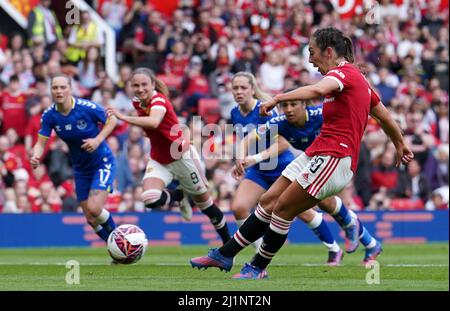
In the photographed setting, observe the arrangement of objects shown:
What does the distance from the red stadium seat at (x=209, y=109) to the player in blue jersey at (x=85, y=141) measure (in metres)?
7.44

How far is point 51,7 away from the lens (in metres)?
24.9

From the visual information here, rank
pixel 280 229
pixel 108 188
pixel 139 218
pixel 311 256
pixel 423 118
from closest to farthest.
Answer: pixel 280 229 < pixel 108 188 < pixel 311 256 < pixel 139 218 < pixel 423 118

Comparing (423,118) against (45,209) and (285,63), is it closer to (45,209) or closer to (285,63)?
(285,63)

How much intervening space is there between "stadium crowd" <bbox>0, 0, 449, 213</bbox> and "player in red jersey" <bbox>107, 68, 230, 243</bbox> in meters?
6.04

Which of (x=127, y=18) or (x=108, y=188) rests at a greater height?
(x=127, y=18)

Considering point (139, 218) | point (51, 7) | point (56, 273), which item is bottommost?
point (139, 218)

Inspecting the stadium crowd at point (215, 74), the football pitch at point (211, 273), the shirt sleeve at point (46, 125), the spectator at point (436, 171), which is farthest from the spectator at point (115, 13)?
the shirt sleeve at point (46, 125)

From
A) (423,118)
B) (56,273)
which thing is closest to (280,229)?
(56,273)

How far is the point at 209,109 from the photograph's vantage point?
2286cm

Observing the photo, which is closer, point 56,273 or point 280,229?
point 280,229

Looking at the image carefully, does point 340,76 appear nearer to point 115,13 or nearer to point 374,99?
point 374,99

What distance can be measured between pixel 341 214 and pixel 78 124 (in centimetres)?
366

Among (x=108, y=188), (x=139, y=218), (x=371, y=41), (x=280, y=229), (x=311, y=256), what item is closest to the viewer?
(x=280, y=229)

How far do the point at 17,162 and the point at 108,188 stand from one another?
6.26 meters
